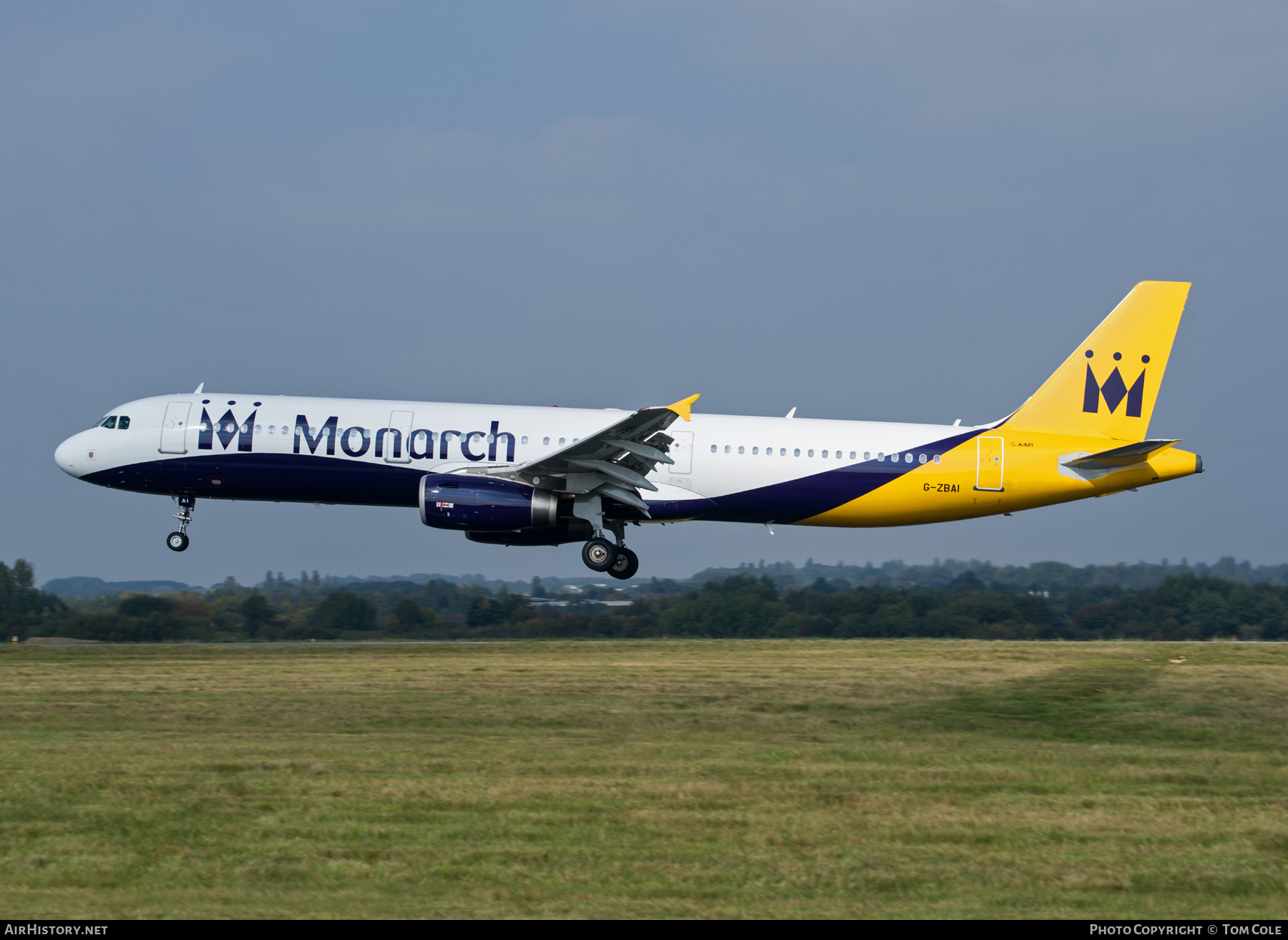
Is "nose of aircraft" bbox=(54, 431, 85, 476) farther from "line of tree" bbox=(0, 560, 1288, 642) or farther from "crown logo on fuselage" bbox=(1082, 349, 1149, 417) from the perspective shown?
"crown logo on fuselage" bbox=(1082, 349, 1149, 417)

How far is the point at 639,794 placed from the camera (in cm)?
1074

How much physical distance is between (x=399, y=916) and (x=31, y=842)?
3574 millimetres

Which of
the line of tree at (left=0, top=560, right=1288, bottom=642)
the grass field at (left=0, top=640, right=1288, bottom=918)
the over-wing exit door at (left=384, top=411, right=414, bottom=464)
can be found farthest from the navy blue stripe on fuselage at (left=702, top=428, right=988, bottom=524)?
the grass field at (left=0, top=640, right=1288, bottom=918)

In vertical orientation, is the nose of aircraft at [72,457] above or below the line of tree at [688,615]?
above

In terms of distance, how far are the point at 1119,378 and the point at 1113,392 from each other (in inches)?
13.9

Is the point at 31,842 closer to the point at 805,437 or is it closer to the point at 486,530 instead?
the point at 486,530

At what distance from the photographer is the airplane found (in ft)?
87.7

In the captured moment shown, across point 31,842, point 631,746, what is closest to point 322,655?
point 631,746

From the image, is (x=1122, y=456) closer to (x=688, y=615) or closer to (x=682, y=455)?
(x=682, y=455)

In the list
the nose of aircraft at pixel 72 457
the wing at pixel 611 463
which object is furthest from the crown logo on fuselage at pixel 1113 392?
the nose of aircraft at pixel 72 457

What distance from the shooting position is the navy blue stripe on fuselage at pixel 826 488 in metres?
27.1

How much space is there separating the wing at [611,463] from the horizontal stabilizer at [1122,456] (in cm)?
911

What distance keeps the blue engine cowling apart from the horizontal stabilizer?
476 inches

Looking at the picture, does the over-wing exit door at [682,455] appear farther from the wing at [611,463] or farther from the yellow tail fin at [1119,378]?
the yellow tail fin at [1119,378]
